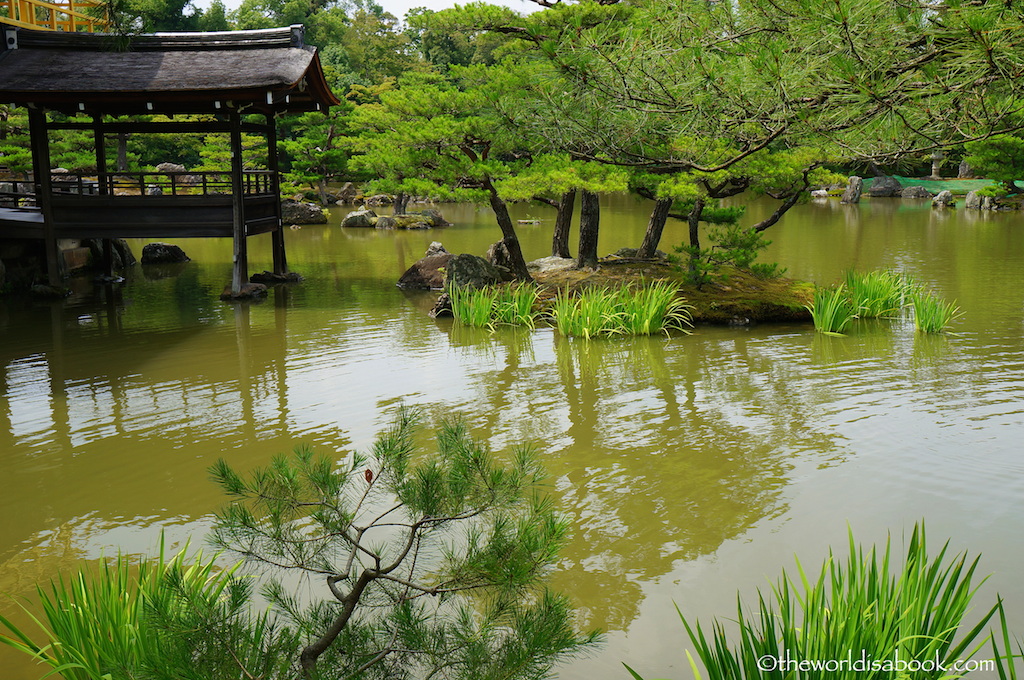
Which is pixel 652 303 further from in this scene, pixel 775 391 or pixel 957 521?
pixel 957 521

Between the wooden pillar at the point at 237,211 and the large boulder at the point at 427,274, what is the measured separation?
2.49 metres

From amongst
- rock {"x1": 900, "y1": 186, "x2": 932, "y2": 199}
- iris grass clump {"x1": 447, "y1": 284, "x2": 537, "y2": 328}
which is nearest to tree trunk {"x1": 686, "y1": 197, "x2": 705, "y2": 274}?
→ iris grass clump {"x1": 447, "y1": 284, "x2": 537, "y2": 328}

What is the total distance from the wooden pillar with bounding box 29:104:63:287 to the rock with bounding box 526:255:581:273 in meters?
6.66

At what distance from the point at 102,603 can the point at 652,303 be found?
745cm

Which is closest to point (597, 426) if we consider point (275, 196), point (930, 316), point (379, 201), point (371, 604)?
point (371, 604)

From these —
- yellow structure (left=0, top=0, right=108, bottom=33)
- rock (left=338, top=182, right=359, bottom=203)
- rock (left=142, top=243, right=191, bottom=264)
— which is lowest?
rock (left=142, top=243, right=191, bottom=264)

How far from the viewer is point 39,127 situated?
11867 mm

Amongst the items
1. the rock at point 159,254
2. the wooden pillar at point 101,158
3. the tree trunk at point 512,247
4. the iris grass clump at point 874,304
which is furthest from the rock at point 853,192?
the wooden pillar at point 101,158

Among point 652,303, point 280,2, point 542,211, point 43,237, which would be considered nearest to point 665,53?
point 652,303

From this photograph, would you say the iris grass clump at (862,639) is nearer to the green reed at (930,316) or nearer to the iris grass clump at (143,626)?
the iris grass clump at (143,626)

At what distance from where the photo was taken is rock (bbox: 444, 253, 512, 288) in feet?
36.1

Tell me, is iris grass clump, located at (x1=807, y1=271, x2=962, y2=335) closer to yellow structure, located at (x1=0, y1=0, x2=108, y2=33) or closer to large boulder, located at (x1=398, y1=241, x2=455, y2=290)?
large boulder, located at (x1=398, y1=241, x2=455, y2=290)

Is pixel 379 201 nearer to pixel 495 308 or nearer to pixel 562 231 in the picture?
pixel 562 231

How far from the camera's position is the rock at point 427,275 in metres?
13.0
